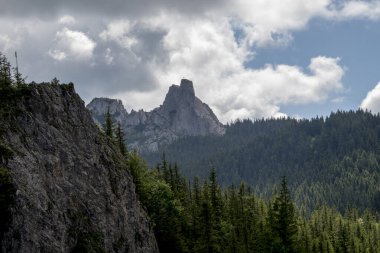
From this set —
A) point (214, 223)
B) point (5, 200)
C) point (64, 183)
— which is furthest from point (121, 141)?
point (5, 200)

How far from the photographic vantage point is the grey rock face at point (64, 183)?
3859cm

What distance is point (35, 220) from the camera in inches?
1521

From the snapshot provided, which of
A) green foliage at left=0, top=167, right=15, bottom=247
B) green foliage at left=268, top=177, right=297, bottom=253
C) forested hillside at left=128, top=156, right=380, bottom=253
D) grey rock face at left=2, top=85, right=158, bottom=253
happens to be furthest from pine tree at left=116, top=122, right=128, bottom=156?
green foliage at left=0, top=167, right=15, bottom=247

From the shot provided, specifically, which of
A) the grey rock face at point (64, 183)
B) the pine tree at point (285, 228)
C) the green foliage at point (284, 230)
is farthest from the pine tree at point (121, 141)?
the pine tree at point (285, 228)

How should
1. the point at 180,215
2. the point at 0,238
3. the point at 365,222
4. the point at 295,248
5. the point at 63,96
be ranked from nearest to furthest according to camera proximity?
the point at 0,238, the point at 63,96, the point at 295,248, the point at 180,215, the point at 365,222

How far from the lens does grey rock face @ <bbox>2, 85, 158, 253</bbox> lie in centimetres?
3859

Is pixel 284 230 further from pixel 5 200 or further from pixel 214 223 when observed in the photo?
pixel 5 200

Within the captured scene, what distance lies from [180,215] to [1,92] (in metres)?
46.4

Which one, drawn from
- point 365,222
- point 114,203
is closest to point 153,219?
point 114,203

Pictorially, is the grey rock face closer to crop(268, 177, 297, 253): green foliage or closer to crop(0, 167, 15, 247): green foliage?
crop(0, 167, 15, 247): green foliage

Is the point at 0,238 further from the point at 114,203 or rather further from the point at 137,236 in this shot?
the point at 137,236

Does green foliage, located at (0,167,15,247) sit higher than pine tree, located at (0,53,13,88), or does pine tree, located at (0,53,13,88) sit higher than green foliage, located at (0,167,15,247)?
pine tree, located at (0,53,13,88)

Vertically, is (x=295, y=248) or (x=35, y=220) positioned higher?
(x=35, y=220)

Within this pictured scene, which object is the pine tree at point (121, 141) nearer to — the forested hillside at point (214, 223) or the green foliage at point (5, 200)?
the forested hillside at point (214, 223)
